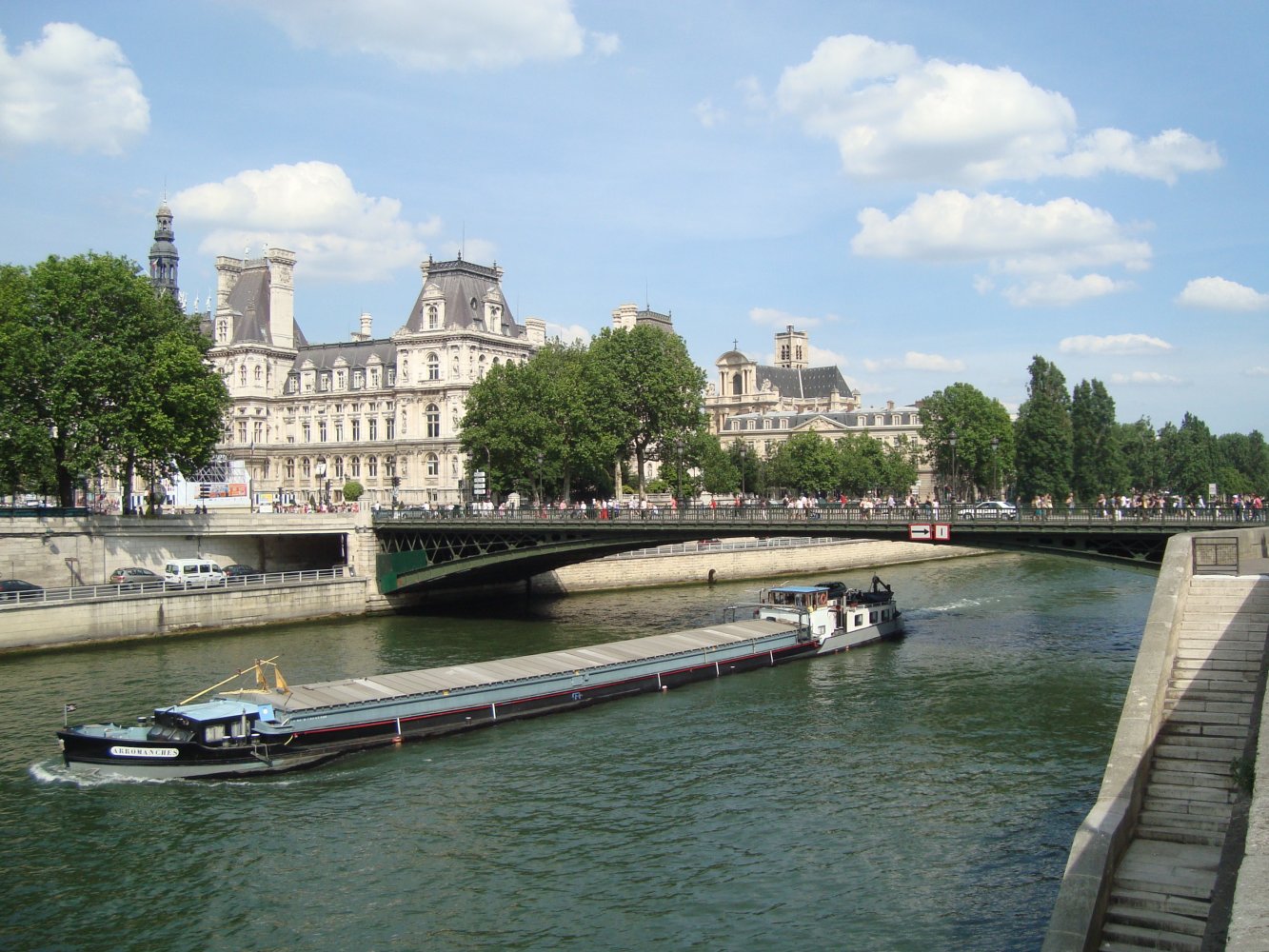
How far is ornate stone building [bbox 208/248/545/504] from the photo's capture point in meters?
102

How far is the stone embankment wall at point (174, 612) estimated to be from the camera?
45.0 metres

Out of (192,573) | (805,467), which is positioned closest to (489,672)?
(192,573)

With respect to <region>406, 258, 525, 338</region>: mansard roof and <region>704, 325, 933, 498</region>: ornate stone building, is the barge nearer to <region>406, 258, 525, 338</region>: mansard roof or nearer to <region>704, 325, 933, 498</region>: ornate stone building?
<region>406, 258, 525, 338</region>: mansard roof

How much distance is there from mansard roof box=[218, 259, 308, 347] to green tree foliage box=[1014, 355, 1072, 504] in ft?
245

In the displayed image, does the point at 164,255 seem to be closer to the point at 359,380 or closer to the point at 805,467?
the point at 359,380

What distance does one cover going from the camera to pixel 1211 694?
62.1 feet

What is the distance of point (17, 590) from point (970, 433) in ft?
304

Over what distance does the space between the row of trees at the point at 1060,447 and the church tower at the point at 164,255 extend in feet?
264

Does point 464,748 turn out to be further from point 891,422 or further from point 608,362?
point 891,422

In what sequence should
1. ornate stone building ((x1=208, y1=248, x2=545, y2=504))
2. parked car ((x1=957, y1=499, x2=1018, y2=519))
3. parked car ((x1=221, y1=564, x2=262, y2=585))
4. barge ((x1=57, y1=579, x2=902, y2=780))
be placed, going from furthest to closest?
1. ornate stone building ((x1=208, y1=248, x2=545, y2=504))
2. parked car ((x1=221, y1=564, x2=262, y2=585))
3. parked car ((x1=957, y1=499, x2=1018, y2=519))
4. barge ((x1=57, y1=579, x2=902, y2=780))

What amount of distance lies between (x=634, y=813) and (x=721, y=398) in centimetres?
17394

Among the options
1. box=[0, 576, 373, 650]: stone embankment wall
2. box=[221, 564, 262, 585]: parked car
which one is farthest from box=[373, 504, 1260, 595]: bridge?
box=[221, 564, 262, 585]: parked car

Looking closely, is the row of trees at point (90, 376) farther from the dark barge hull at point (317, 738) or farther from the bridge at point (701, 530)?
the dark barge hull at point (317, 738)

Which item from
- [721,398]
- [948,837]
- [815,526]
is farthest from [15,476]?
[721,398]
